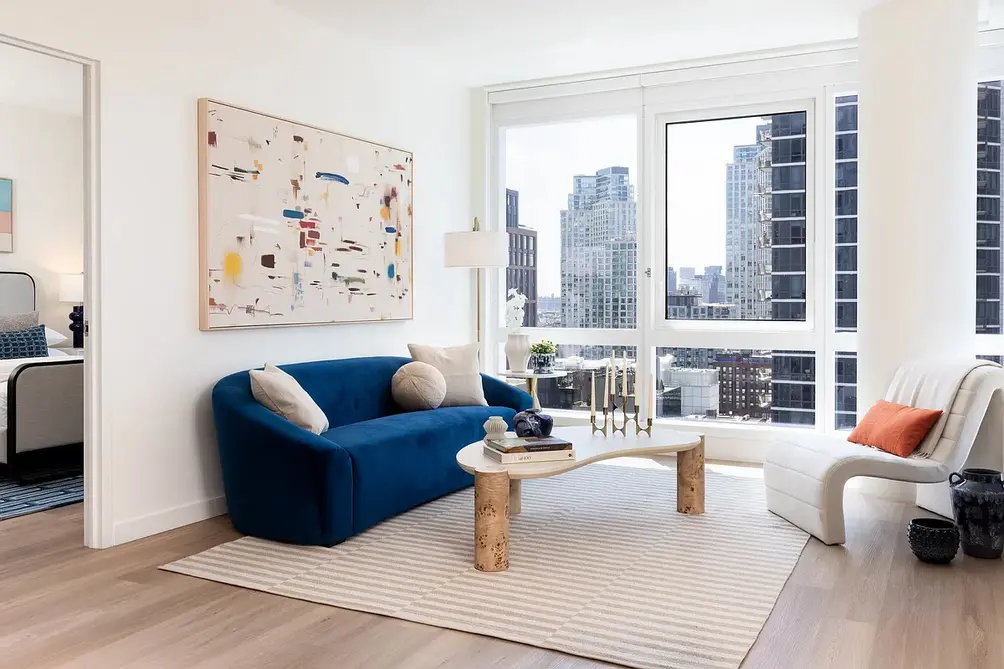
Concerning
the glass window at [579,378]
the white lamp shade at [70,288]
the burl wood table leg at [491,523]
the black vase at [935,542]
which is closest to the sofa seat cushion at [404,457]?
the burl wood table leg at [491,523]

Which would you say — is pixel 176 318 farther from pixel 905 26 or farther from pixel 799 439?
pixel 905 26

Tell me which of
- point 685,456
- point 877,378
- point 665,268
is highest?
point 665,268

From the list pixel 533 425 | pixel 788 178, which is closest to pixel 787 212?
pixel 788 178

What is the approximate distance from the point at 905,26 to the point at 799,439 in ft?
7.63

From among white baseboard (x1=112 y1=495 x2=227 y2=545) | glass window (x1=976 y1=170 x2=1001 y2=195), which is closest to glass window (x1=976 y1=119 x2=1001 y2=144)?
glass window (x1=976 y1=170 x2=1001 y2=195)

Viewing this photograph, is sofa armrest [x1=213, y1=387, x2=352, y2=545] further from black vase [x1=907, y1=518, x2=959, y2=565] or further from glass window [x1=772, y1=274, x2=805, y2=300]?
glass window [x1=772, y1=274, x2=805, y2=300]

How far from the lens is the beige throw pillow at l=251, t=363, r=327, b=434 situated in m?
3.98

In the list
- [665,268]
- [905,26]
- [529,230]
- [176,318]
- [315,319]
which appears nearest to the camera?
[176,318]

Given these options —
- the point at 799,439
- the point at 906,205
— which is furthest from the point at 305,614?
the point at 906,205

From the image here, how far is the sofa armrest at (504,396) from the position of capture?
5.48 m

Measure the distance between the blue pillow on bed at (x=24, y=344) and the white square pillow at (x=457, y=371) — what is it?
3.01 m

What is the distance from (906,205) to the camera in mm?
4555

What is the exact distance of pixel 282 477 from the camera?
372 centimetres

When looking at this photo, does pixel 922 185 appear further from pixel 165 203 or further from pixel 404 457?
pixel 165 203
